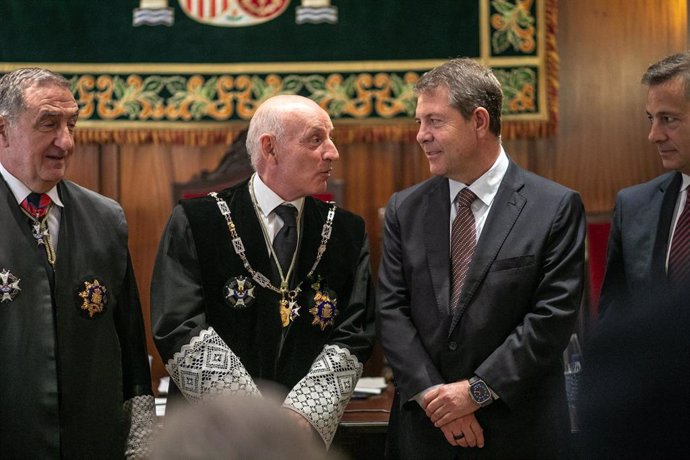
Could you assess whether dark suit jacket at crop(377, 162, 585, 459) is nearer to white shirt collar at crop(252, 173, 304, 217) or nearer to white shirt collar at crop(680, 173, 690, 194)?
white shirt collar at crop(680, 173, 690, 194)

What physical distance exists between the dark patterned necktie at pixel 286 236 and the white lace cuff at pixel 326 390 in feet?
1.21

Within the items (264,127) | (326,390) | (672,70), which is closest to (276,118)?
(264,127)

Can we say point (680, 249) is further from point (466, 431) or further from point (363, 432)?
point (363, 432)

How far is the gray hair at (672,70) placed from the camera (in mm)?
3492

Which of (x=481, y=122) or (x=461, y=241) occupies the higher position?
(x=481, y=122)

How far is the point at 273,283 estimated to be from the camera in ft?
11.6

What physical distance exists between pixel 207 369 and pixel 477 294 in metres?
0.96

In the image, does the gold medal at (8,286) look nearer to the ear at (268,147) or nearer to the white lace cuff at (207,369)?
the white lace cuff at (207,369)

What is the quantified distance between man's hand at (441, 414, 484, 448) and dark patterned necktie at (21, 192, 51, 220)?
1529mm

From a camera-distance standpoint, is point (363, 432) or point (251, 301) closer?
point (251, 301)

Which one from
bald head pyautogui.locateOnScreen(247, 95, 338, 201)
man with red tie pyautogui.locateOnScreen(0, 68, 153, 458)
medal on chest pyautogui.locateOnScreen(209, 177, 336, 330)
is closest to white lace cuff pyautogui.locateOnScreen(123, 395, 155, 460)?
man with red tie pyautogui.locateOnScreen(0, 68, 153, 458)

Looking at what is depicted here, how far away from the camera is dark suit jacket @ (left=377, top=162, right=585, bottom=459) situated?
3.35 meters

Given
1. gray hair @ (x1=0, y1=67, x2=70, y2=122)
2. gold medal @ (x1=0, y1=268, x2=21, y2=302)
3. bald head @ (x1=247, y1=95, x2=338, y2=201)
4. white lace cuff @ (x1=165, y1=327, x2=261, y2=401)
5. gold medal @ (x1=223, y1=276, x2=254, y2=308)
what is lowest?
white lace cuff @ (x1=165, y1=327, x2=261, y2=401)

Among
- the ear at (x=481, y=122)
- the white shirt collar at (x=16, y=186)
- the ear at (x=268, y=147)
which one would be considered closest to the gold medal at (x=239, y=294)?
the ear at (x=268, y=147)
